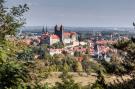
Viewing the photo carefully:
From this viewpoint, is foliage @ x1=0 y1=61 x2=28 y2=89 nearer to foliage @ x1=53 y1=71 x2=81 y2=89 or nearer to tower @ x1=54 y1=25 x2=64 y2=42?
foliage @ x1=53 y1=71 x2=81 y2=89

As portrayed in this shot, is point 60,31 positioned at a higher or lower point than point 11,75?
lower

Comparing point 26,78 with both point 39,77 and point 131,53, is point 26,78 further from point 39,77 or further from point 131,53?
point 131,53

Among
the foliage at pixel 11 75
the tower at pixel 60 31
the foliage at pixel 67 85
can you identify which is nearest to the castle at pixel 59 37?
the tower at pixel 60 31

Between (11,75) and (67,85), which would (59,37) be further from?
(67,85)

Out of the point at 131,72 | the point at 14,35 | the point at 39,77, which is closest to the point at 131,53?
the point at 131,72

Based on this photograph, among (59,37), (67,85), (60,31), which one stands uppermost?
(67,85)

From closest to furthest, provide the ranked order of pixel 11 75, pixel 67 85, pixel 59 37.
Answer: pixel 67 85, pixel 11 75, pixel 59 37

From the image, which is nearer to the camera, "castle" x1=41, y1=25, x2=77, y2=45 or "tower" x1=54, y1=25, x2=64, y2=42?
"castle" x1=41, y1=25, x2=77, y2=45

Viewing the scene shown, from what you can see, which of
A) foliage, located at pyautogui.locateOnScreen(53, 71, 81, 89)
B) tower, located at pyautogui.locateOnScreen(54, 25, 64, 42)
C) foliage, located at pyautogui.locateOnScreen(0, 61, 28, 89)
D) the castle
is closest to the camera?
foliage, located at pyautogui.locateOnScreen(53, 71, 81, 89)

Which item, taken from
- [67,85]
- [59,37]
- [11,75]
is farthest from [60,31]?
[67,85]

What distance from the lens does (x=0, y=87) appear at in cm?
477

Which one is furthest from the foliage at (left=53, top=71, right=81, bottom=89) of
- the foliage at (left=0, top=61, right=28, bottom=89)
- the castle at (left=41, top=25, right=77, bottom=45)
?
the castle at (left=41, top=25, right=77, bottom=45)

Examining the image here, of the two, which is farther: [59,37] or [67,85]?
[59,37]

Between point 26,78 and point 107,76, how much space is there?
360 inches
